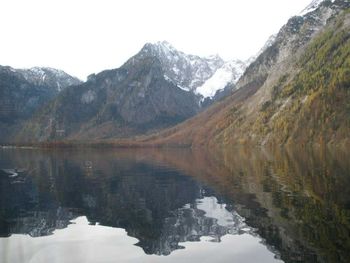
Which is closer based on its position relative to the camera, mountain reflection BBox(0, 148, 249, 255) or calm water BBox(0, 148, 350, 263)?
calm water BBox(0, 148, 350, 263)

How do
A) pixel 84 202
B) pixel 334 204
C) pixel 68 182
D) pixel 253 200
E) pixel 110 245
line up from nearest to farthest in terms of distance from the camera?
pixel 110 245
pixel 334 204
pixel 253 200
pixel 84 202
pixel 68 182

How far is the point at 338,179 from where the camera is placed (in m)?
68.0

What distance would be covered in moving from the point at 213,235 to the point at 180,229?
3878 mm

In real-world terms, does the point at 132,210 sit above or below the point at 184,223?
above

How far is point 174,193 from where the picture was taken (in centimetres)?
6888

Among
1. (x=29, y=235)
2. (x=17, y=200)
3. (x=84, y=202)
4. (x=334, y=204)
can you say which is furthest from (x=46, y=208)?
(x=334, y=204)

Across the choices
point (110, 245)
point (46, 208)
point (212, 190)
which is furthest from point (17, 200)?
point (110, 245)

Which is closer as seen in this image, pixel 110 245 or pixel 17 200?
pixel 110 245

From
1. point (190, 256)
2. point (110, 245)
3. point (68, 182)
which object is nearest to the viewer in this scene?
point (190, 256)

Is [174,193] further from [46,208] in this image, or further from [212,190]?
[46,208]

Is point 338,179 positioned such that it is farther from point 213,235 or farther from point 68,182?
point 68,182

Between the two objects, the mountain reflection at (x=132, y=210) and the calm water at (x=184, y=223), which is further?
the mountain reflection at (x=132, y=210)

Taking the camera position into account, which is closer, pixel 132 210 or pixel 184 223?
pixel 184 223

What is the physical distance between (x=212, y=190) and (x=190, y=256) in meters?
37.3
